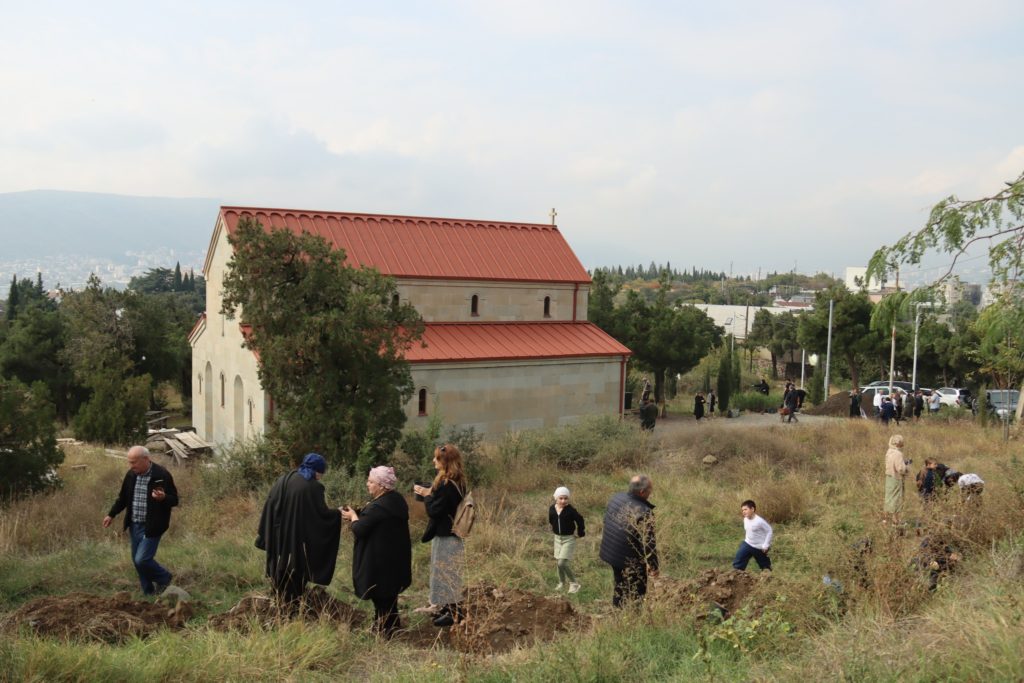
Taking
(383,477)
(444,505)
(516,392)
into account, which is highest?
(383,477)

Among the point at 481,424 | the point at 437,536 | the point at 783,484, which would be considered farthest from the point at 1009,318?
the point at 481,424

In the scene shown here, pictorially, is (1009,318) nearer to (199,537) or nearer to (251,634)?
(251,634)

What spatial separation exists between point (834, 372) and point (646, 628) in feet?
169

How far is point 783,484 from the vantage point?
12.4 metres

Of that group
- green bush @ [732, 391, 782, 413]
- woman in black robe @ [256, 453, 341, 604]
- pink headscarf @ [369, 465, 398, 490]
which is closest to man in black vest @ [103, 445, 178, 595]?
woman in black robe @ [256, 453, 341, 604]

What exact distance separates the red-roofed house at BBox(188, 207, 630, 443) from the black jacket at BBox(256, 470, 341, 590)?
14.0 m

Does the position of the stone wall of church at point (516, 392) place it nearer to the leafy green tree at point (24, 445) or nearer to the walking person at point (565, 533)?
the leafy green tree at point (24, 445)

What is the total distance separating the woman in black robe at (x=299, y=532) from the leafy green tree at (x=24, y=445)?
404 inches

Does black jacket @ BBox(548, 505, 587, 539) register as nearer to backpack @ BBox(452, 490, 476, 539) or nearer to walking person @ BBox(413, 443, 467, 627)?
walking person @ BBox(413, 443, 467, 627)

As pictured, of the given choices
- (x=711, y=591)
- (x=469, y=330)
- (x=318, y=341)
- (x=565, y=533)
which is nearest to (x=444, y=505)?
(x=565, y=533)

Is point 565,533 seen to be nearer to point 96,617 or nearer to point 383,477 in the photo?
point 383,477

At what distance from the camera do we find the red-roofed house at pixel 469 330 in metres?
21.4

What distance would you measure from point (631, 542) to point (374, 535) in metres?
2.17

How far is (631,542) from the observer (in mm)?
6652
